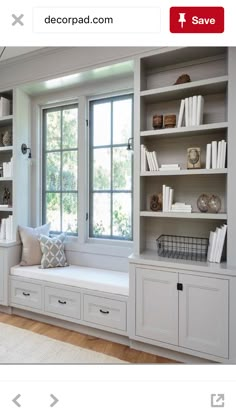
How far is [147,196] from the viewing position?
2.11 meters

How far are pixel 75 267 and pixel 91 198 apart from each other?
0.71 m

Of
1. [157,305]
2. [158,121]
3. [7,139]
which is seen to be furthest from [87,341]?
[7,139]

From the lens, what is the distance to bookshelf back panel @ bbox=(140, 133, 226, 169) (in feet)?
6.21

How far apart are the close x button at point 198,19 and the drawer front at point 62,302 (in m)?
1.88

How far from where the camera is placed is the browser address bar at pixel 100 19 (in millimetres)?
671

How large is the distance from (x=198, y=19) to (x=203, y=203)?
132 centimetres

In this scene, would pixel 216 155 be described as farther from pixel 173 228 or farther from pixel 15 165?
pixel 15 165

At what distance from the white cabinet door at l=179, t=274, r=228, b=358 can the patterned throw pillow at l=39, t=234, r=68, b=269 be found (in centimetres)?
127

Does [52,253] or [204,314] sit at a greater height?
[52,253]

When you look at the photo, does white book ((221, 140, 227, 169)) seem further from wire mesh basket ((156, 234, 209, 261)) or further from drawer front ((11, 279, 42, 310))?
drawer front ((11, 279, 42, 310))

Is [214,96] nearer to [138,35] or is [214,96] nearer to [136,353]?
[138,35]

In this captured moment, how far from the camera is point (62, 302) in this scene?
2.10 meters

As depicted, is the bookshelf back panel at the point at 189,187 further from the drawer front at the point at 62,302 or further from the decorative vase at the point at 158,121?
the drawer front at the point at 62,302
